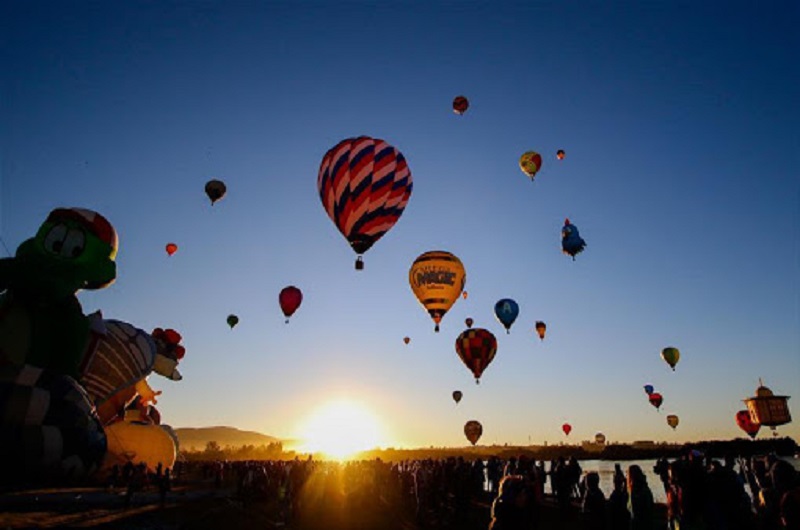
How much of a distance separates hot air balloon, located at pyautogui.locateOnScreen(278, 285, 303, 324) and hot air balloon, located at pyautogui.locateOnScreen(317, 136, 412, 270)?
25.3 feet

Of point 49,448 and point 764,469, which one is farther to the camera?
point 49,448

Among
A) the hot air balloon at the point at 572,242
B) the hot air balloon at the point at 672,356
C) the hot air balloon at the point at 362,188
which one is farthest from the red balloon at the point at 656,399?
the hot air balloon at the point at 362,188

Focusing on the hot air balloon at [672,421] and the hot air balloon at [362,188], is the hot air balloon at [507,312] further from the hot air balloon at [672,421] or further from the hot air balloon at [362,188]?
the hot air balloon at [672,421]

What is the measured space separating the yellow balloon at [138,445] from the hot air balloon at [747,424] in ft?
123

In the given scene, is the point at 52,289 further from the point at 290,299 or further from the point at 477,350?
the point at 477,350

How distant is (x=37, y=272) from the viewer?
44.0 ft

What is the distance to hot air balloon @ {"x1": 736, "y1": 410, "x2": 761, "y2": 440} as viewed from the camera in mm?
35969

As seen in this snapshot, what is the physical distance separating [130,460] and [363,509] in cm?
1030

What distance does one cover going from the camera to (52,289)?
13664mm

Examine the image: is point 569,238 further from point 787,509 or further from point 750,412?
point 787,509

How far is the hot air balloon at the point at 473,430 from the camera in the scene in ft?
106

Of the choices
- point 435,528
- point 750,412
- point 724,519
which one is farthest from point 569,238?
point 724,519

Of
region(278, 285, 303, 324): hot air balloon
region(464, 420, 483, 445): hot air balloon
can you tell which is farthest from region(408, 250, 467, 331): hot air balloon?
region(464, 420, 483, 445): hot air balloon

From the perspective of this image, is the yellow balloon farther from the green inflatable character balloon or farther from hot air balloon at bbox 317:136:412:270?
hot air balloon at bbox 317:136:412:270
